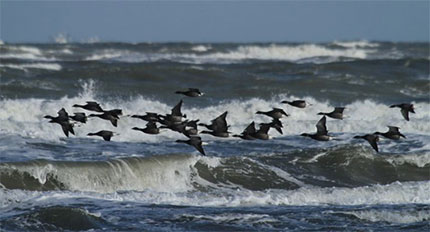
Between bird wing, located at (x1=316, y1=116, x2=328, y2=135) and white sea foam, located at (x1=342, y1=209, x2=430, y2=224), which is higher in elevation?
bird wing, located at (x1=316, y1=116, x2=328, y2=135)

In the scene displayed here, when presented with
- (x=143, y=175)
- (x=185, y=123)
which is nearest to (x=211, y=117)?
(x=143, y=175)

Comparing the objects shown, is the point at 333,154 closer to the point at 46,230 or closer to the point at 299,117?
the point at 299,117

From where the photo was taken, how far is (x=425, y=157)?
Result: 19375mm

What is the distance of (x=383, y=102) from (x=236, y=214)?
59.1 ft

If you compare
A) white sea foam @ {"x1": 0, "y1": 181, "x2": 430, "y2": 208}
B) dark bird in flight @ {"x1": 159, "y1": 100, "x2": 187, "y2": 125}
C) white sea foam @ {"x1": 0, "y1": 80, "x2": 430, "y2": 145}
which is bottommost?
white sea foam @ {"x1": 0, "y1": 181, "x2": 430, "y2": 208}

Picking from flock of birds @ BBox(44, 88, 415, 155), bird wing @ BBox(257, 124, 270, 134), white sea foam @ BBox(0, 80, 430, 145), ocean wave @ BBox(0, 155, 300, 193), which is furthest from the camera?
white sea foam @ BBox(0, 80, 430, 145)

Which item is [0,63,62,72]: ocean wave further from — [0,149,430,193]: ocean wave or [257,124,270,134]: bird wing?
[257,124,270,134]: bird wing

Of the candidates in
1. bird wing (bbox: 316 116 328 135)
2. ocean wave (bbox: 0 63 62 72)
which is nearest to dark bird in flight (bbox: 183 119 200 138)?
bird wing (bbox: 316 116 328 135)

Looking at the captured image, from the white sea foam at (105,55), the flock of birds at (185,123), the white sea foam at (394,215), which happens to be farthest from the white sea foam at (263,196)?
the white sea foam at (105,55)

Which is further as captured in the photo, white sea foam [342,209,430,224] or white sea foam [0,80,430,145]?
white sea foam [0,80,430,145]

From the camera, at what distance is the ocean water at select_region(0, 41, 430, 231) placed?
1311cm

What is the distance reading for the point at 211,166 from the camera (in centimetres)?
1816

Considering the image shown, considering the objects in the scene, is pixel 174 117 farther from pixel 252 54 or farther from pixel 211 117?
pixel 252 54

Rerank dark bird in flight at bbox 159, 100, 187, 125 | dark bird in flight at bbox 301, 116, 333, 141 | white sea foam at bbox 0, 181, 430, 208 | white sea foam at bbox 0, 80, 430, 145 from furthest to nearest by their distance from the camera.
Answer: white sea foam at bbox 0, 80, 430, 145 < dark bird in flight at bbox 301, 116, 333, 141 < dark bird in flight at bbox 159, 100, 187, 125 < white sea foam at bbox 0, 181, 430, 208
